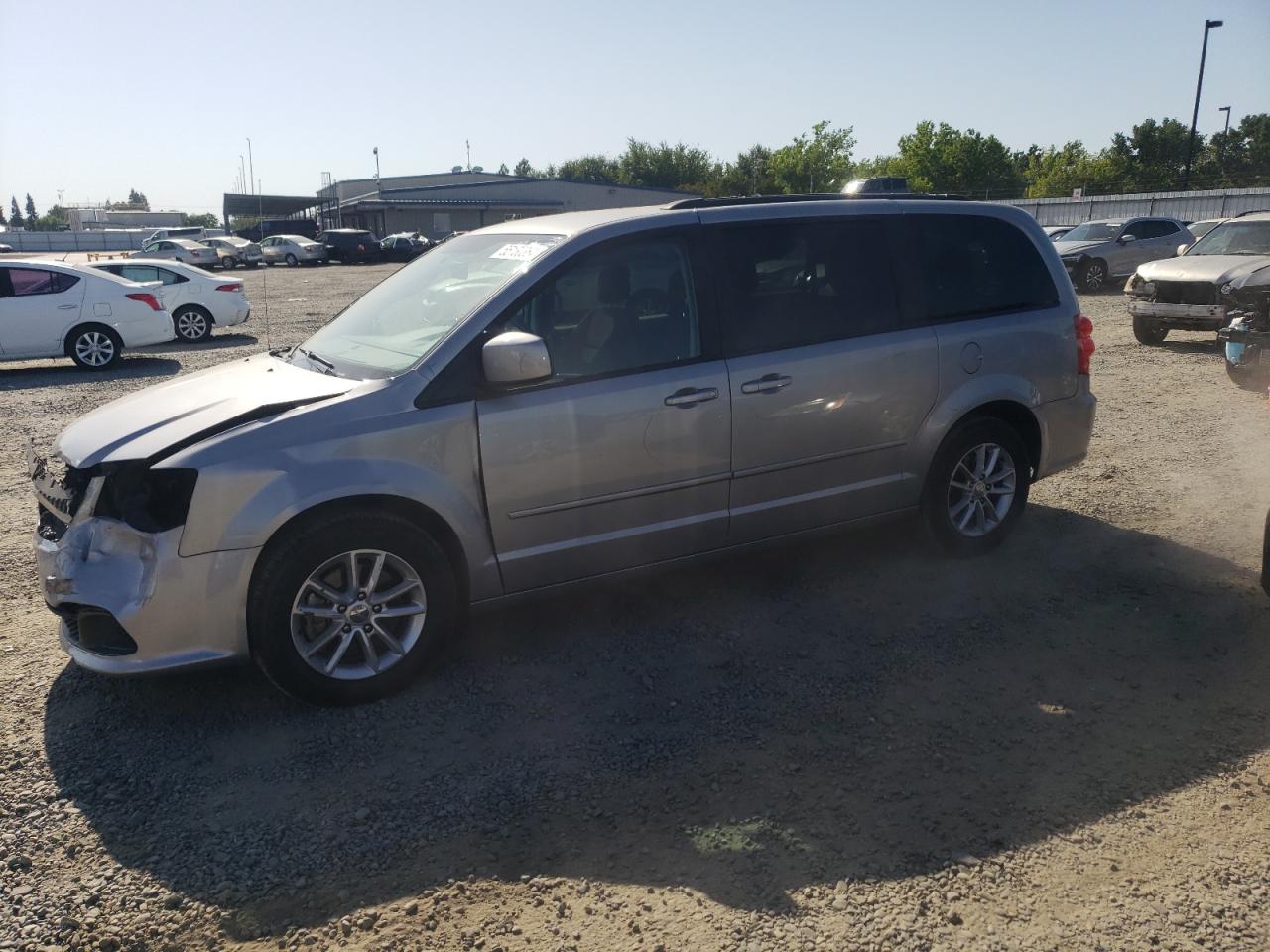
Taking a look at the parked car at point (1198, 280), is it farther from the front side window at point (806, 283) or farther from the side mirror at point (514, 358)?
the side mirror at point (514, 358)

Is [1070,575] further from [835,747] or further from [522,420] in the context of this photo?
[522,420]

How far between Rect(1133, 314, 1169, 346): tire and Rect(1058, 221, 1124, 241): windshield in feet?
31.4

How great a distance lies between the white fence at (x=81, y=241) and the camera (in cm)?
6106

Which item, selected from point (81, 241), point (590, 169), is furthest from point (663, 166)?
point (81, 241)

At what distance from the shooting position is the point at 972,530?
5613 mm

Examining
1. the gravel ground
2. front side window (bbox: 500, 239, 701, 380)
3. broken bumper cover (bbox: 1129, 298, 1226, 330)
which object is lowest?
the gravel ground

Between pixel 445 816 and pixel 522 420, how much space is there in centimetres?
160

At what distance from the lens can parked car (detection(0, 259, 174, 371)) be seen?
43.7ft

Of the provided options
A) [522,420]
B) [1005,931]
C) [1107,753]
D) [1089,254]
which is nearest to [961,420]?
[1107,753]

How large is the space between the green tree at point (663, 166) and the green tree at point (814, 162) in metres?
30.4

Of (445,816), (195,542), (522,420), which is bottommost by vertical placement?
(445,816)

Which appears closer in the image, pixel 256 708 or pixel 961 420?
pixel 256 708

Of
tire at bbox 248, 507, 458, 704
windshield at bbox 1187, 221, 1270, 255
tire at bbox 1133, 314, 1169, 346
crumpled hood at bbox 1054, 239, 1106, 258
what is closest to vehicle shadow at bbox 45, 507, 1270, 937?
tire at bbox 248, 507, 458, 704

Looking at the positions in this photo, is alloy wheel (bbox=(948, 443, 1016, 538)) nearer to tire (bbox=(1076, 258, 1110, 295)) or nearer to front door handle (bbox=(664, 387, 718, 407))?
front door handle (bbox=(664, 387, 718, 407))
